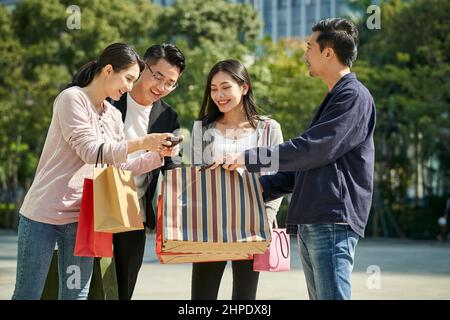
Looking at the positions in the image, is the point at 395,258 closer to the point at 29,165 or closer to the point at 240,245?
the point at 240,245

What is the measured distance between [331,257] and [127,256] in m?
1.61

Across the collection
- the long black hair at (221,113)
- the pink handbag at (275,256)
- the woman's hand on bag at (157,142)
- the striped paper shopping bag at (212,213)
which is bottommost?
the pink handbag at (275,256)

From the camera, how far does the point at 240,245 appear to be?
161 inches

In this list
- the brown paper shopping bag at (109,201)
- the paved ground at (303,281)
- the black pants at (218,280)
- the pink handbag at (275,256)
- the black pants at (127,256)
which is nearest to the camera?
the brown paper shopping bag at (109,201)

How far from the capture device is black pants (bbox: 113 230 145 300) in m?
5.02

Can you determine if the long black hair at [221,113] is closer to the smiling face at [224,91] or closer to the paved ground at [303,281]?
the smiling face at [224,91]

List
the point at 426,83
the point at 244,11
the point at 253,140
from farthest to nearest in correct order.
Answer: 1. the point at 244,11
2. the point at 426,83
3. the point at 253,140

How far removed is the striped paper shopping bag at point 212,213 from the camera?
4.07 meters

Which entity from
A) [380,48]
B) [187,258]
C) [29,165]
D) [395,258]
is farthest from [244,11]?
[187,258]

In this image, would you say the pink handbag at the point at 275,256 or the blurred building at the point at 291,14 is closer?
the pink handbag at the point at 275,256

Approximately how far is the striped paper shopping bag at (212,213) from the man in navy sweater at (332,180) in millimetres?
223

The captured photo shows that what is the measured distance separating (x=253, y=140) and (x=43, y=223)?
1.35m

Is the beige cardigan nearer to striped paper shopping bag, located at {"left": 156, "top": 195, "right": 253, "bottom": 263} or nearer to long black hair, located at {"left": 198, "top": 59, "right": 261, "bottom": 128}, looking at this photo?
long black hair, located at {"left": 198, "top": 59, "right": 261, "bottom": 128}

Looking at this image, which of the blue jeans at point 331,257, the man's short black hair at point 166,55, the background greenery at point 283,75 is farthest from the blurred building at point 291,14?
the blue jeans at point 331,257
